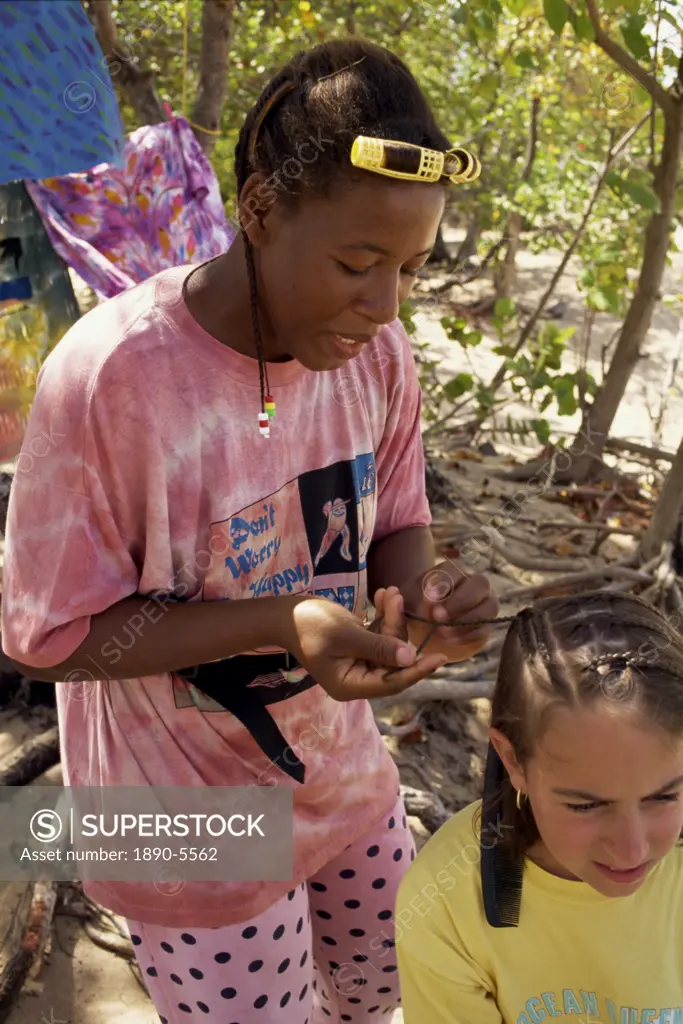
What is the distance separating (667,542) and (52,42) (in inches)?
115

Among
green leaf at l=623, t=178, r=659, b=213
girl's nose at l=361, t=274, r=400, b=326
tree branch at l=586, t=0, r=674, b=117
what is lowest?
green leaf at l=623, t=178, r=659, b=213

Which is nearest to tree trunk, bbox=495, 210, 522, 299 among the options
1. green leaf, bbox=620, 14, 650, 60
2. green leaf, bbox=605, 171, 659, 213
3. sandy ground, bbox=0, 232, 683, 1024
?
sandy ground, bbox=0, 232, 683, 1024

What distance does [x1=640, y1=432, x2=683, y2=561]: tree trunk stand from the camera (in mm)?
3809

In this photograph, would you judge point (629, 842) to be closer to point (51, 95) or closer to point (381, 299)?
point (381, 299)

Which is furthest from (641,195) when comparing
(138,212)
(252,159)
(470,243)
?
(470,243)

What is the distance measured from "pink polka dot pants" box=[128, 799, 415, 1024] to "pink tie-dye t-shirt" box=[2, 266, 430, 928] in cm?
4

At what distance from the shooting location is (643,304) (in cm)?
459

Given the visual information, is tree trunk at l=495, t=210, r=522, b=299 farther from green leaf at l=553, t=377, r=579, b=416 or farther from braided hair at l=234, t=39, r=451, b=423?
braided hair at l=234, t=39, r=451, b=423

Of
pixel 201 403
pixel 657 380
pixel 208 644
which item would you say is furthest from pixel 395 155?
pixel 657 380

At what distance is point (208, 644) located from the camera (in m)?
1.36

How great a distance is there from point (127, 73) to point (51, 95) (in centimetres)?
146

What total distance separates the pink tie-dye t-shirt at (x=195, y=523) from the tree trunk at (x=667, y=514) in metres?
A: 2.35

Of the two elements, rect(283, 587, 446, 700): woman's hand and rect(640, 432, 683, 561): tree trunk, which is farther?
rect(640, 432, 683, 561): tree trunk

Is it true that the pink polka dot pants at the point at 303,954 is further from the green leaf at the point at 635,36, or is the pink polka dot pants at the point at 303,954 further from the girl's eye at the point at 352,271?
the green leaf at the point at 635,36
